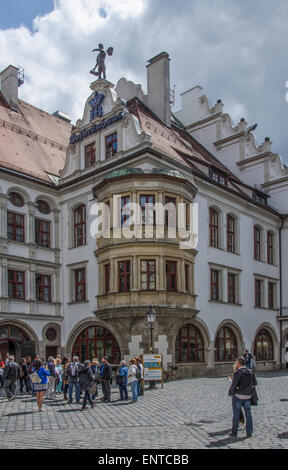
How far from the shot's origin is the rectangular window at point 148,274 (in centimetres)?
2806

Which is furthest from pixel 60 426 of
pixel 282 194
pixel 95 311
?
pixel 282 194

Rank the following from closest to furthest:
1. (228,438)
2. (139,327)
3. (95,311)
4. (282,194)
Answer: (228,438)
(139,327)
(95,311)
(282,194)

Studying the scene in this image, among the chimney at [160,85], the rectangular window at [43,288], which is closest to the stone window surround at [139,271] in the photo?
the rectangular window at [43,288]

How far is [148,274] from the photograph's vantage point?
92.5 ft

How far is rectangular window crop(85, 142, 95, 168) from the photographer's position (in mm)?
33281

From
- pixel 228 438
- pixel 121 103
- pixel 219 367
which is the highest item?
pixel 121 103

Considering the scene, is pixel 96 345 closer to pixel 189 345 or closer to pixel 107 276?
pixel 107 276

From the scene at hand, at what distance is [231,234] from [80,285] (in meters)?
9.93

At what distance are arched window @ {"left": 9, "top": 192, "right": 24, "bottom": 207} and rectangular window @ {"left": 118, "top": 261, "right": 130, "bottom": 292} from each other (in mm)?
7211

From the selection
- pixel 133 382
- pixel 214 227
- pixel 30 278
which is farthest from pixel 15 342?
pixel 133 382
